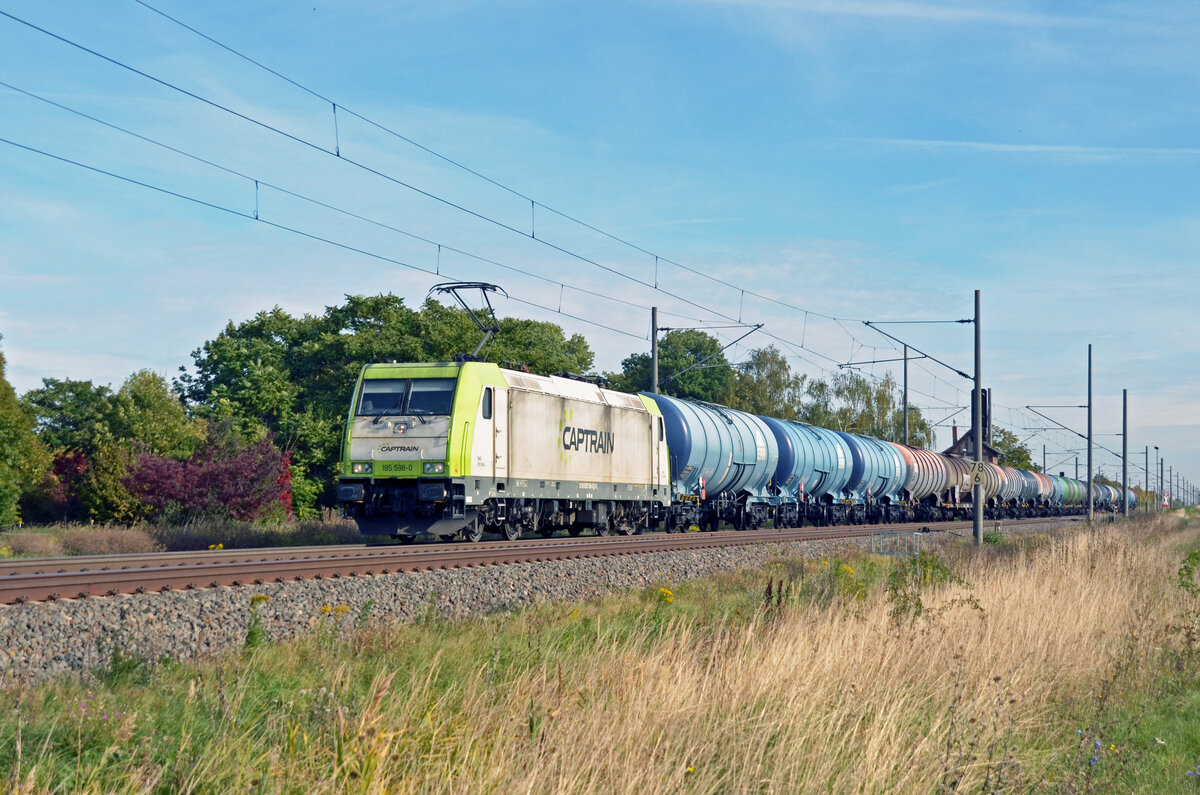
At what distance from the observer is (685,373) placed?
77812 mm

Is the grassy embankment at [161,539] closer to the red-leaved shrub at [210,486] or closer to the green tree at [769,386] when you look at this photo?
the red-leaved shrub at [210,486]

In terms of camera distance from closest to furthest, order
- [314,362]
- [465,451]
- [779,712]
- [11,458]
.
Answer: [779,712] → [465,451] → [11,458] → [314,362]

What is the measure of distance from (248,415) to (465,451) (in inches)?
1249

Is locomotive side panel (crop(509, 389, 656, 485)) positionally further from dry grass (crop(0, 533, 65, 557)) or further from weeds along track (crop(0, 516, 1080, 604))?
dry grass (crop(0, 533, 65, 557))

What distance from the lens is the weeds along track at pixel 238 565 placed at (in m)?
10.4

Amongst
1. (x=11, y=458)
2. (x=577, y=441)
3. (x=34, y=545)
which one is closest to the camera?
(x=34, y=545)

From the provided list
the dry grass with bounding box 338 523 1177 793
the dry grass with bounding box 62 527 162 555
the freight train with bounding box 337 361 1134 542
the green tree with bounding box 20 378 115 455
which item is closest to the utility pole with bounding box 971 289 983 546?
the freight train with bounding box 337 361 1134 542

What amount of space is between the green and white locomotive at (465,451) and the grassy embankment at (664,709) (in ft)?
27.4

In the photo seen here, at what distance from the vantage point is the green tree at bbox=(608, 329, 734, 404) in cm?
8425

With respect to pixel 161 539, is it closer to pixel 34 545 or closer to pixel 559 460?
pixel 34 545

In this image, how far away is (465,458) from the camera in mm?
19266

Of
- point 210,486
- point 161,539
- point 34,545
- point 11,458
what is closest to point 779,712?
point 161,539

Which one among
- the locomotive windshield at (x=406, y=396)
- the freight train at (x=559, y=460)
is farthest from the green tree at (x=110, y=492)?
the locomotive windshield at (x=406, y=396)

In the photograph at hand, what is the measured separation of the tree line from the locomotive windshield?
228 centimetres
